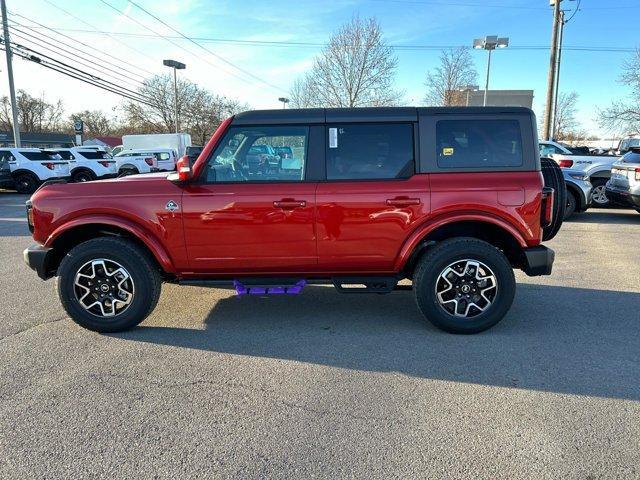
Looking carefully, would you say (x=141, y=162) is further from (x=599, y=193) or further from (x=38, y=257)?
(x=38, y=257)

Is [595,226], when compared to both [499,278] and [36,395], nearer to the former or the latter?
[499,278]

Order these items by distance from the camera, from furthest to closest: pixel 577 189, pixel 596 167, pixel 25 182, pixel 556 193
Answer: pixel 25 182 < pixel 596 167 < pixel 577 189 < pixel 556 193

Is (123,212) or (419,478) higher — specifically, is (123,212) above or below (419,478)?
above

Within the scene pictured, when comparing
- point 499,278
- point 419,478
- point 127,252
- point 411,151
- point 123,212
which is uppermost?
point 411,151

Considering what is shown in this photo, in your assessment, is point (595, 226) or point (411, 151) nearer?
point (411, 151)

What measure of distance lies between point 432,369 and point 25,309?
4.09m

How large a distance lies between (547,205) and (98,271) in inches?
155

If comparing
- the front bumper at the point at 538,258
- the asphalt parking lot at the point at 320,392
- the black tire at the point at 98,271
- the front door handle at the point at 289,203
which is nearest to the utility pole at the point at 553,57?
the asphalt parking lot at the point at 320,392

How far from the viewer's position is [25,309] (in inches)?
188

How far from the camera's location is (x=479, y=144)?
399cm

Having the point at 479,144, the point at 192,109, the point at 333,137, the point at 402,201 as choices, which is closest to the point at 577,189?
the point at 479,144

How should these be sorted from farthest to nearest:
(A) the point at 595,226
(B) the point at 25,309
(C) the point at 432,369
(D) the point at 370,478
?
(A) the point at 595,226
(B) the point at 25,309
(C) the point at 432,369
(D) the point at 370,478

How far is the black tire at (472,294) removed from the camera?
13.0ft

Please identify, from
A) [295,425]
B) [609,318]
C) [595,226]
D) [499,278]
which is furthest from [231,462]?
[595,226]
